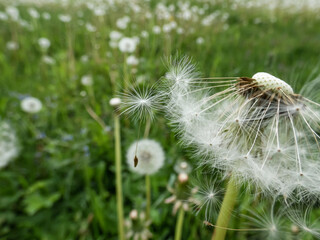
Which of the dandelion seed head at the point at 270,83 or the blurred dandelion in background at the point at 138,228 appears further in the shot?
the blurred dandelion in background at the point at 138,228

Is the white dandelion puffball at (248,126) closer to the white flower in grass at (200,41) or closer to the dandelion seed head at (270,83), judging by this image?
the dandelion seed head at (270,83)

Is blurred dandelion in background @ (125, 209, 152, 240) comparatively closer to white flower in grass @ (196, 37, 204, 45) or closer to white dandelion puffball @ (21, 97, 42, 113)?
white dandelion puffball @ (21, 97, 42, 113)

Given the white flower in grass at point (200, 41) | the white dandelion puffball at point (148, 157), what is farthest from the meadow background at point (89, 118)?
the white dandelion puffball at point (148, 157)

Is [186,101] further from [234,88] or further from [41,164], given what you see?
[41,164]

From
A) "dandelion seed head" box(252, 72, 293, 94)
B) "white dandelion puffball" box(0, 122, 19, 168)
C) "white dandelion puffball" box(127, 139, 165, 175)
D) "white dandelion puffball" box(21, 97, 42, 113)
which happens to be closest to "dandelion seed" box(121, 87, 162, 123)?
"dandelion seed head" box(252, 72, 293, 94)

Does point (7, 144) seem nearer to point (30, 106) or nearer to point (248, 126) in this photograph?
point (30, 106)
